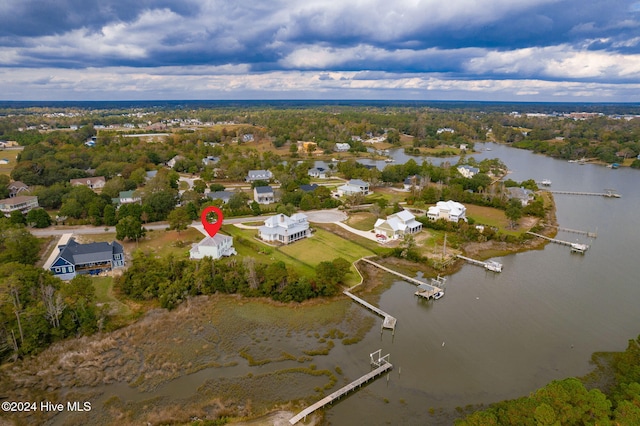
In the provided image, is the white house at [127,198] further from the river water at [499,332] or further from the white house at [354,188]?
the river water at [499,332]

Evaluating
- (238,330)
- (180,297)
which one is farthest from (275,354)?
(180,297)

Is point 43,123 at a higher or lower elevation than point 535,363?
higher

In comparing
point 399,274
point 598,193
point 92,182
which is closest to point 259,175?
point 92,182

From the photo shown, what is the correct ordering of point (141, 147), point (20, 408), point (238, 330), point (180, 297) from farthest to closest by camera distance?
point (141, 147) → point (180, 297) → point (238, 330) → point (20, 408)

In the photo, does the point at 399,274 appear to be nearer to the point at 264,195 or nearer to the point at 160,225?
the point at 160,225

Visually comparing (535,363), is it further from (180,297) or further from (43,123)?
(43,123)

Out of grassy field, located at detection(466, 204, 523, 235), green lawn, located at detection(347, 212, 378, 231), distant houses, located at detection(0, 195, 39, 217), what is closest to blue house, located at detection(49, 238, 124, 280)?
distant houses, located at detection(0, 195, 39, 217)

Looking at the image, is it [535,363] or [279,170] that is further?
→ [279,170]
